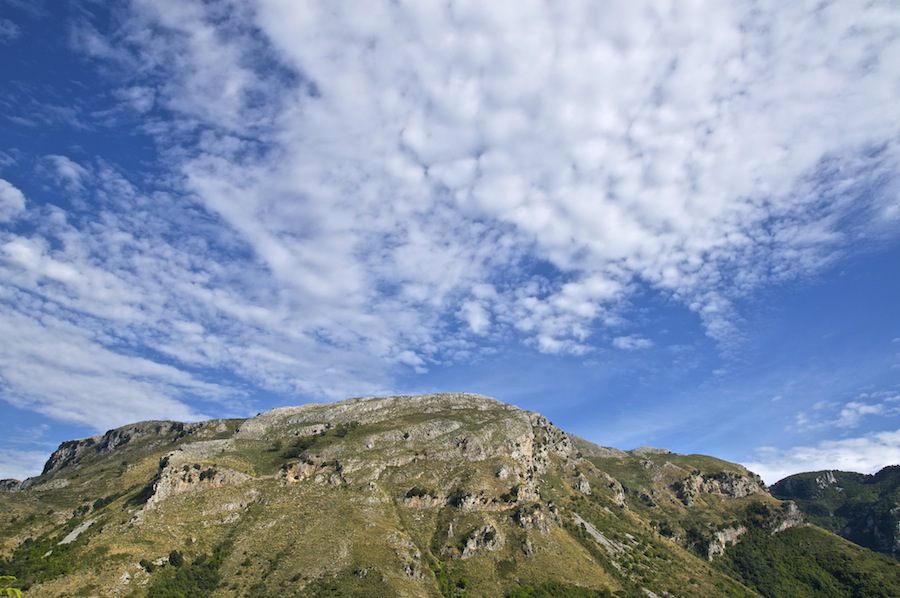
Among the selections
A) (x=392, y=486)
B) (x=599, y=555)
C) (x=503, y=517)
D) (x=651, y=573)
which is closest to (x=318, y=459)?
(x=392, y=486)

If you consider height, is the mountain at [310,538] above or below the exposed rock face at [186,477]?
below

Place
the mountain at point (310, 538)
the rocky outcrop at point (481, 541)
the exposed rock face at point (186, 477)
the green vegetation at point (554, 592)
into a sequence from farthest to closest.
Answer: the exposed rock face at point (186, 477), the rocky outcrop at point (481, 541), the green vegetation at point (554, 592), the mountain at point (310, 538)

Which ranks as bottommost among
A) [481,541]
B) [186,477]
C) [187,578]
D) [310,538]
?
[187,578]

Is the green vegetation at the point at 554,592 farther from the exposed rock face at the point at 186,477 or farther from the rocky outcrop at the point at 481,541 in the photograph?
the exposed rock face at the point at 186,477

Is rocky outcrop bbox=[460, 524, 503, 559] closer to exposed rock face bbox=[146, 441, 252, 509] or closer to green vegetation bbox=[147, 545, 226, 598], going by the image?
green vegetation bbox=[147, 545, 226, 598]

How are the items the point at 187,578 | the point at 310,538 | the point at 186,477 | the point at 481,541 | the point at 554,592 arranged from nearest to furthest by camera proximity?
the point at 187,578
the point at 554,592
the point at 310,538
the point at 481,541
the point at 186,477

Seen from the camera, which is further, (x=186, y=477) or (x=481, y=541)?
(x=186, y=477)

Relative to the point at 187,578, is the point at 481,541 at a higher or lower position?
higher

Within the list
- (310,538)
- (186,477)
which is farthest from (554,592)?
(186,477)

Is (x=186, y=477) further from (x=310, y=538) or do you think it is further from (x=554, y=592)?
(x=554, y=592)

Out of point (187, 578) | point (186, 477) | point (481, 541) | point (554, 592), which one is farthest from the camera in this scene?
point (186, 477)

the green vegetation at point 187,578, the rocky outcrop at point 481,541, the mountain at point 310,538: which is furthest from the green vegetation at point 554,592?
the green vegetation at point 187,578

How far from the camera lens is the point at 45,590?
12344 cm

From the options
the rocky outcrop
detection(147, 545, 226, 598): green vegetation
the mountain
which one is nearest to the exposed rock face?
the mountain
